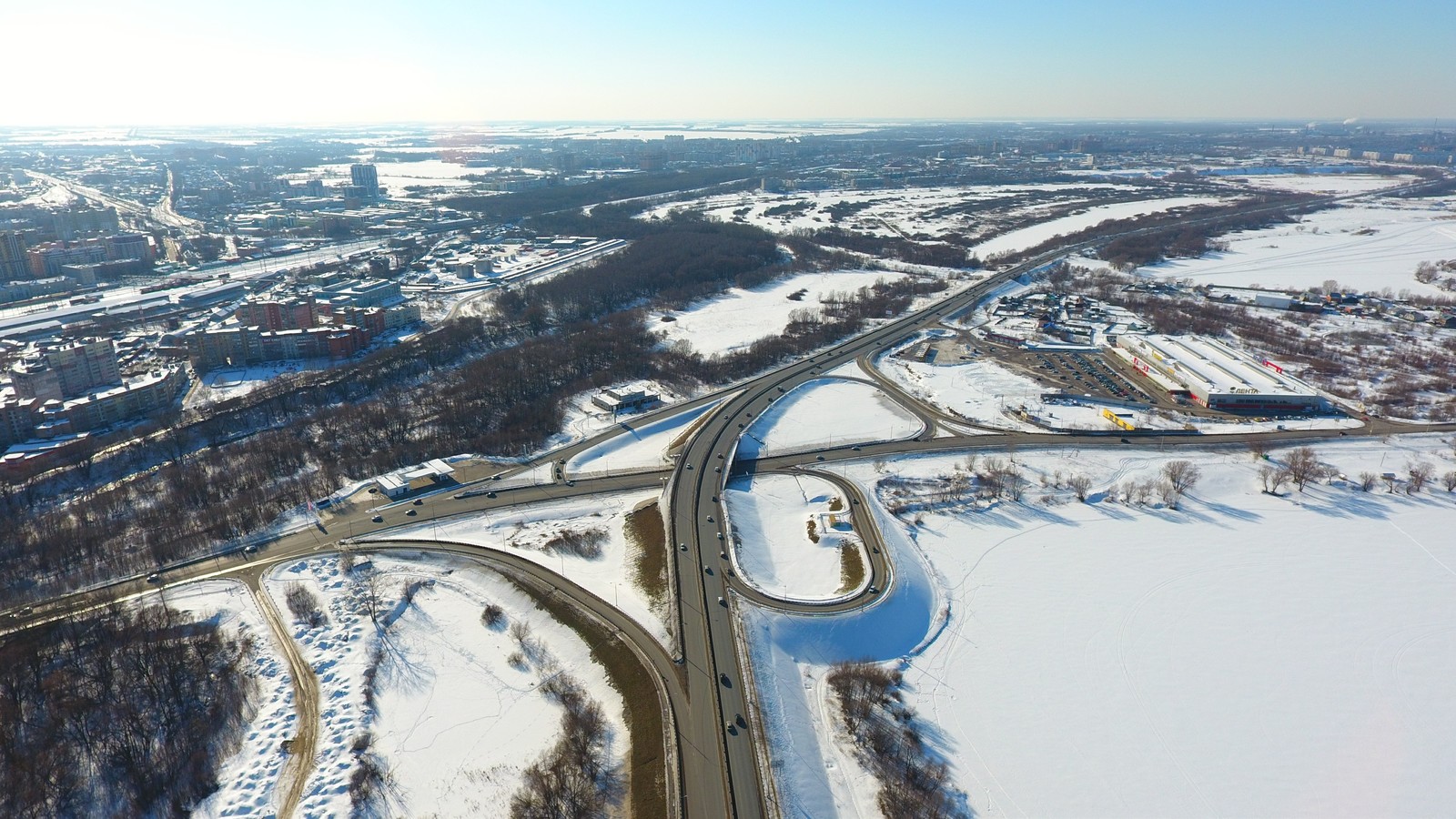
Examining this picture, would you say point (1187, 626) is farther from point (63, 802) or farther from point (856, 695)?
point (63, 802)

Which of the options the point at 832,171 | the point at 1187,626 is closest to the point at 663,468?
the point at 1187,626

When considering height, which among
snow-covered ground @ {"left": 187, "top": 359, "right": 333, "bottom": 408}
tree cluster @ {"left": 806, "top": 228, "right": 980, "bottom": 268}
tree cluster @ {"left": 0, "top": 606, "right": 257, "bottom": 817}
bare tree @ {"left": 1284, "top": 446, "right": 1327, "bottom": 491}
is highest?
tree cluster @ {"left": 806, "top": 228, "right": 980, "bottom": 268}

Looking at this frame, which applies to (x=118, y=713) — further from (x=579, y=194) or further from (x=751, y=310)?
(x=579, y=194)

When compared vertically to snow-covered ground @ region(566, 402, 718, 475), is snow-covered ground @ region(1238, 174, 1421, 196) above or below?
above

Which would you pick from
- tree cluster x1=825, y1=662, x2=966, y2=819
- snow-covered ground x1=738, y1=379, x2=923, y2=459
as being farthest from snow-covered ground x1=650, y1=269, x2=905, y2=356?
tree cluster x1=825, y1=662, x2=966, y2=819

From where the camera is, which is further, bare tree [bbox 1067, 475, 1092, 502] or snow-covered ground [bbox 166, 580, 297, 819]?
bare tree [bbox 1067, 475, 1092, 502]

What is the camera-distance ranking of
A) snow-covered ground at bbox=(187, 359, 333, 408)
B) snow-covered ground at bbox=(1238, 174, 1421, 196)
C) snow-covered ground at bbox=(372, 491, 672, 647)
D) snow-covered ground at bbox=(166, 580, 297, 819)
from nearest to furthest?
snow-covered ground at bbox=(166, 580, 297, 819) → snow-covered ground at bbox=(372, 491, 672, 647) → snow-covered ground at bbox=(187, 359, 333, 408) → snow-covered ground at bbox=(1238, 174, 1421, 196)

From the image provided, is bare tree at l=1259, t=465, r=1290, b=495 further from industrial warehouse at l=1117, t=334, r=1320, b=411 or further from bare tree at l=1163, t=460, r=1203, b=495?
industrial warehouse at l=1117, t=334, r=1320, b=411
